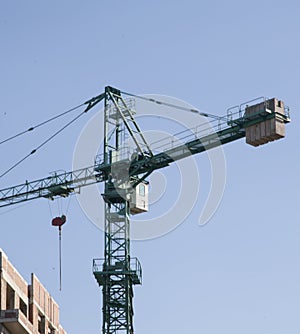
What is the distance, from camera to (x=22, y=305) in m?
88.4

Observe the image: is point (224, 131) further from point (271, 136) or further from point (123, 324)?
point (123, 324)

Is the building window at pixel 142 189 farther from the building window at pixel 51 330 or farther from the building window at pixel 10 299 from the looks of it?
the building window at pixel 10 299

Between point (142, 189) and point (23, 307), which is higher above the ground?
point (142, 189)

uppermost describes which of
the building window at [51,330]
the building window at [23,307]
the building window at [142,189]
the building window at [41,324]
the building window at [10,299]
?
the building window at [142,189]

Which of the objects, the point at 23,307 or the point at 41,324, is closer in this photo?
the point at 23,307

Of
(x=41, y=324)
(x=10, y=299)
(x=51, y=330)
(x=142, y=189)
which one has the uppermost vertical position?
(x=142, y=189)

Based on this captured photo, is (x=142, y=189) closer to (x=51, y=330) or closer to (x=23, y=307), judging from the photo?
(x=51, y=330)

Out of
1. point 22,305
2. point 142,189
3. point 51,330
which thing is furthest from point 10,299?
point 142,189

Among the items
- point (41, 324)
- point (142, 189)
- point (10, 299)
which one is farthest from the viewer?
point (142, 189)

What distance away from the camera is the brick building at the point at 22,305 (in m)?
81.7

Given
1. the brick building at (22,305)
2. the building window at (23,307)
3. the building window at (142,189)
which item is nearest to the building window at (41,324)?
the brick building at (22,305)

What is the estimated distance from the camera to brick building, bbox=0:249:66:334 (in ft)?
268

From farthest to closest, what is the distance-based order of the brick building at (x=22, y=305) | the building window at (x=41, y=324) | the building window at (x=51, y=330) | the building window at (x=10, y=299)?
the building window at (x=51, y=330) < the building window at (x=41, y=324) < the building window at (x=10, y=299) < the brick building at (x=22, y=305)

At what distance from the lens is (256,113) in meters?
114
